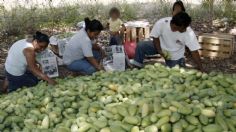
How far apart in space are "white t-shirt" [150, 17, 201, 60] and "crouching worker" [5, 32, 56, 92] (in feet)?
6.17

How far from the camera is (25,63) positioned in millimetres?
5406

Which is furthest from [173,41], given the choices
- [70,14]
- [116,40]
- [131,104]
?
[70,14]

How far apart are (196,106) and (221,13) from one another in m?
7.89

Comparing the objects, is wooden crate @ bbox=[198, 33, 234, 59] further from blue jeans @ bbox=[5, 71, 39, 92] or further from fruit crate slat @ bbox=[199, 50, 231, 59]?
blue jeans @ bbox=[5, 71, 39, 92]

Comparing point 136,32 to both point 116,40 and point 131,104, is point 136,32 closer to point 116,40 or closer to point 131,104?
point 116,40

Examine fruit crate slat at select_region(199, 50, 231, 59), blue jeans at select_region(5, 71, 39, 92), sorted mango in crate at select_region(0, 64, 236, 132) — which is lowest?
fruit crate slat at select_region(199, 50, 231, 59)

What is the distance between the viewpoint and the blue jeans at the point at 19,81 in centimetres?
555

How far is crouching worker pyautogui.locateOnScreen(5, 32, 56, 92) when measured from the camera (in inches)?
201

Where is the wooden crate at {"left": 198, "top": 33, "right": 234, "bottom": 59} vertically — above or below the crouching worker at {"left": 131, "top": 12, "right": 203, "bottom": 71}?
below

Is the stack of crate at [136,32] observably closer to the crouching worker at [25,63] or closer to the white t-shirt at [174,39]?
the white t-shirt at [174,39]

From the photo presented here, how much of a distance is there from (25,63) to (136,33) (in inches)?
130

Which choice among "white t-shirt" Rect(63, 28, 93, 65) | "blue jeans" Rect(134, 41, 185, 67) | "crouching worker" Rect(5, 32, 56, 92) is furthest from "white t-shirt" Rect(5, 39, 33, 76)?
"blue jeans" Rect(134, 41, 185, 67)

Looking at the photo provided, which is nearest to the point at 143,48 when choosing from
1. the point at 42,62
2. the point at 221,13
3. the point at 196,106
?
the point at 42,62

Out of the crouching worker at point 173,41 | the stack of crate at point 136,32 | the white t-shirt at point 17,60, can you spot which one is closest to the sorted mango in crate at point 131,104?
the white t-shirt at point 17,60
